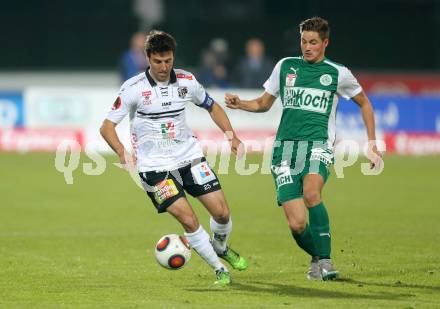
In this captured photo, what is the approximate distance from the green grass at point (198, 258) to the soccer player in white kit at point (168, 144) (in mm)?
631

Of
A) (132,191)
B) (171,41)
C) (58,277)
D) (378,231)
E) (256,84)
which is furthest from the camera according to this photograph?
(256,84)

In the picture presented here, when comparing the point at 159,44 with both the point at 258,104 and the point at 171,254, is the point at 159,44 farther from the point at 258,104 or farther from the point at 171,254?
the point at 171,254

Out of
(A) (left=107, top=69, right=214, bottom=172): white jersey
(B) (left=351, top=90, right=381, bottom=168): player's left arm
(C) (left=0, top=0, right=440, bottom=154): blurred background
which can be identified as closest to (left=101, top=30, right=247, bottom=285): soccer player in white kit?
(A) (left=107, top=69, right=214, bottom=172): white jersey

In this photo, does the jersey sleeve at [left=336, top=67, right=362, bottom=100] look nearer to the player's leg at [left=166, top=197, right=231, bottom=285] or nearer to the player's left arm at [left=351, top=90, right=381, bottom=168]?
the player's left arm at [left=351, top=90, right=381, bottom=168]

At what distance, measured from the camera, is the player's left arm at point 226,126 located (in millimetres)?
10242

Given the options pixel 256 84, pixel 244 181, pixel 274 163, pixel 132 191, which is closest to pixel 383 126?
pixel 256 84

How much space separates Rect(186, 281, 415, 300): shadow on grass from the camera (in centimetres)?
944

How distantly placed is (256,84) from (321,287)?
55.0ft

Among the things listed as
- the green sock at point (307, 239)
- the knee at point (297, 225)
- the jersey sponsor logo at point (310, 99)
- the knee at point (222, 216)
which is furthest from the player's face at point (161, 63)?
the green sock at point (307, 239)

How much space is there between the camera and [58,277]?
34.9 feet

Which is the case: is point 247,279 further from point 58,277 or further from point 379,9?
point 379,9

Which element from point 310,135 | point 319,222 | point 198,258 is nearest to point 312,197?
point 319,222

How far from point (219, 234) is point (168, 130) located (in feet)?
3.80

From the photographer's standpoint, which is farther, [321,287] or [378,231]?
[378,231]
